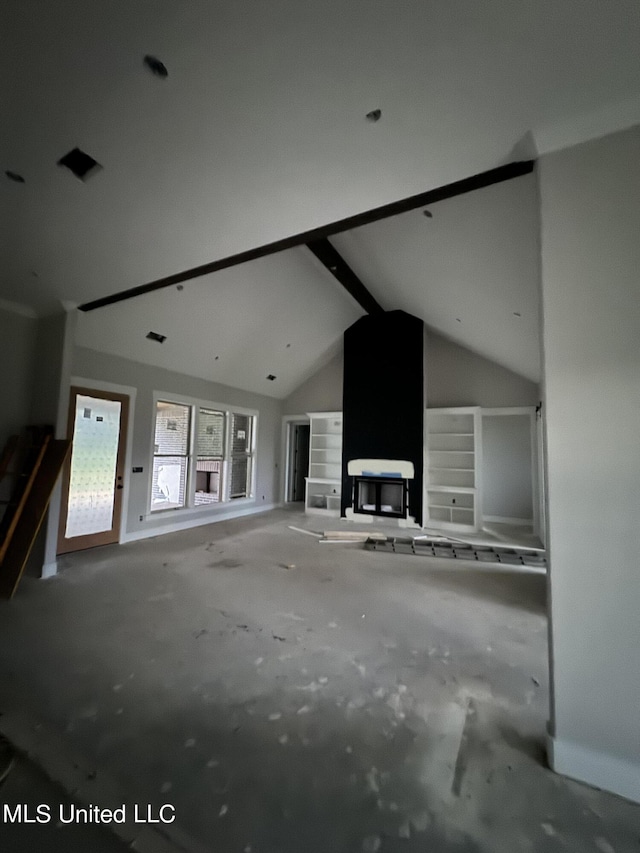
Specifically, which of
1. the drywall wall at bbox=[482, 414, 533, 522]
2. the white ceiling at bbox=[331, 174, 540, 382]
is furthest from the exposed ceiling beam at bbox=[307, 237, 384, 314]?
the drywall wall at bbox=[482, 414, 533, 522]

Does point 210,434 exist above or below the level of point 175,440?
above

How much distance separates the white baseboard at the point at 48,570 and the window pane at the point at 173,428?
8.17ft

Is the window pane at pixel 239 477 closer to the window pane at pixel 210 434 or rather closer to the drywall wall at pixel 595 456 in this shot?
the window pane at pixel 210 434

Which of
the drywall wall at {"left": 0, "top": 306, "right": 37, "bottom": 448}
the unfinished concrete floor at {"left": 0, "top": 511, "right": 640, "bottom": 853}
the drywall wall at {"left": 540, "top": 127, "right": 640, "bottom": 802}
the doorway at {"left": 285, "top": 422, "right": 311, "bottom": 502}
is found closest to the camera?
the unfinished concrete floor at {"left": 0, "top": 511, "right": 640, "bottom": 853}

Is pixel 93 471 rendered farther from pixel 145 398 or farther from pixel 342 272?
pixel 342 272

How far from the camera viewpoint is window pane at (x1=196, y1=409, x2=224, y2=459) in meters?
6.43

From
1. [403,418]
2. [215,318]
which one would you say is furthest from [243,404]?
[403,418]

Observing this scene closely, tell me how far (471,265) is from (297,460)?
654 centimetres

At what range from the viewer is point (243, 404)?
736 centimetres

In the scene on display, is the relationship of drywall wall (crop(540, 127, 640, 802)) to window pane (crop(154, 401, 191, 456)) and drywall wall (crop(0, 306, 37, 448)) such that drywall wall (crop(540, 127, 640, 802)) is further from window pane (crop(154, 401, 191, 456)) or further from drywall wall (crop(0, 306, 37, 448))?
window pane (crop(154, 401, 191, 456))

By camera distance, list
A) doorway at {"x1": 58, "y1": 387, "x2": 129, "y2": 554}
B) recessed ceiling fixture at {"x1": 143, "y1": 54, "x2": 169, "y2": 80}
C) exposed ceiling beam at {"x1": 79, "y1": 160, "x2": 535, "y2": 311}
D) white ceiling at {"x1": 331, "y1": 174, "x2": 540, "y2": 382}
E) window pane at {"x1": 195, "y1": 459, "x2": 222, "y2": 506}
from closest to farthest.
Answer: recessed ceiling fixture at {"x1": 143, "y1": 54, "x2": 169, "y2": 80} → exposed ceiling beam at {"x1": 79, "y1": 160, "x2": 535, "y2": 311} → white ceiling at {"x1": 331, "y1": 174, "x2": 540, "y2": 382} → doorway at {"x1": 58, "y1": 387, "x2": 129, "y2": 554} → window pane at {"x1": 195, "y1": 459, "x2": 222, "y2": 506}

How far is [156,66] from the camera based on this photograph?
5.06ft

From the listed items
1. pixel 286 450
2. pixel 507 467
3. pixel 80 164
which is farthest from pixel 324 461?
pixel 80 164

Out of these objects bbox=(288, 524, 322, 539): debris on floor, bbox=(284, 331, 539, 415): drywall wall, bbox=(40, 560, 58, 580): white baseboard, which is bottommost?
bbox=(288, 524, 322, 539): debris on floor
